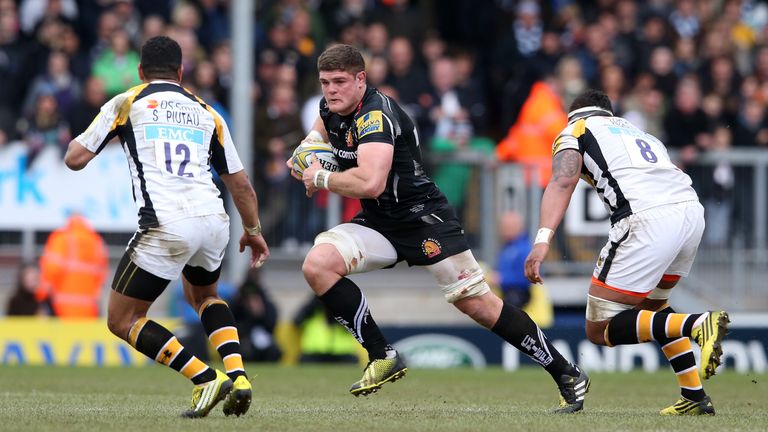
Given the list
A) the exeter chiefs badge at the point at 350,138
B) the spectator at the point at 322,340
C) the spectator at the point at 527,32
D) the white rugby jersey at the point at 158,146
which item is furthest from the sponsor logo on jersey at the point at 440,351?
the white rugby jersey at the point at 158,146

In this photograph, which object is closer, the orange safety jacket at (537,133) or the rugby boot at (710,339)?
the rugby boot at (710,339)

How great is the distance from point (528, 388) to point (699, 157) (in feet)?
19.0

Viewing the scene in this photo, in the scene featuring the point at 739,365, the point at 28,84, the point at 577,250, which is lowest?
the point at 739,365

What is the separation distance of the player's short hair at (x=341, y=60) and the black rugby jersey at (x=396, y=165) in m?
0.24

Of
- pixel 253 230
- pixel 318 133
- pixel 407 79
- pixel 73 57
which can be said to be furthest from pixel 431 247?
pixel 73 57

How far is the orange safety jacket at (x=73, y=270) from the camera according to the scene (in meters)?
16.3

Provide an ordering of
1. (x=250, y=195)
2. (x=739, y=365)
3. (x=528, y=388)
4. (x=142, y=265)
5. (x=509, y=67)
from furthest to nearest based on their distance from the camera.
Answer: (x=509, y=67) → (x=739, y=365) → (x=528, y=388) → (x=250, y=195) → (x=142, y=265)

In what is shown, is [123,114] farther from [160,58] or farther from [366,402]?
[366,402]

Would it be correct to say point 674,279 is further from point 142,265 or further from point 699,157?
point 699,157

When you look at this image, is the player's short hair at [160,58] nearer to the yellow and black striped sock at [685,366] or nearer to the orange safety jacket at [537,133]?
the yellow and black striped sock at [685,366]

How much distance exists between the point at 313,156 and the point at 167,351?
1.55 m

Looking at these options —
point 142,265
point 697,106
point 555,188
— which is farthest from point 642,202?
point 697,106

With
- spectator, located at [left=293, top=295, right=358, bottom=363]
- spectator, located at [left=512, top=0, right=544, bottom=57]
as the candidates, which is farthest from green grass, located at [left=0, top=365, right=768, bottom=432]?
spectator, located at [left=512, top=0, right=544, bottom=57]

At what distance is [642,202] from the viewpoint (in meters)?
8.33
